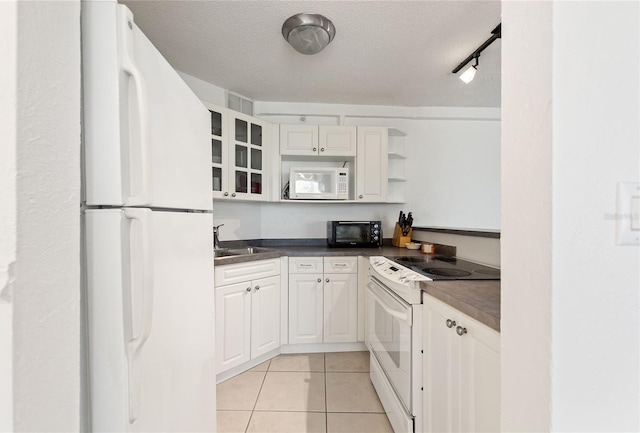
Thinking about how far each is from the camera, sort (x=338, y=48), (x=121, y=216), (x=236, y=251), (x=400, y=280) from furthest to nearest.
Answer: (x=236, y=251) < (x=338, y=48) < (x=400, y=280) < (x=121, y=216)

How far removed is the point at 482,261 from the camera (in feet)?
5.67

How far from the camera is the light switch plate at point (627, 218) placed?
504mm

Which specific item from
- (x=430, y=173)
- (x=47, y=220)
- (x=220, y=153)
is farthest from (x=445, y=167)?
(x=47, y=220)

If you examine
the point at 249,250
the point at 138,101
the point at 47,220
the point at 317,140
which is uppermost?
the point at 317,140

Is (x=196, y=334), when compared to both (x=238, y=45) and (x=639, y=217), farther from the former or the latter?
(x=238, y=45)

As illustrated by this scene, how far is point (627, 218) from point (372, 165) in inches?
90.0

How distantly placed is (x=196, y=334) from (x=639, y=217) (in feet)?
4.44

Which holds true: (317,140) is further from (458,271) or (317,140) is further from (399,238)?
(458,271)

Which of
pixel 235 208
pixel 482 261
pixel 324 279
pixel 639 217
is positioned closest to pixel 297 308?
pixel 324 279

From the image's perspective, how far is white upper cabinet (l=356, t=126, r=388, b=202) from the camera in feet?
8.89

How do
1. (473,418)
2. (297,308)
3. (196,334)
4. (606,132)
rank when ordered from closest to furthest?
(606,132)
(473,418)
(196,334)
(297,308)

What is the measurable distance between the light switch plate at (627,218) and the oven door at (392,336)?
0.90 meters

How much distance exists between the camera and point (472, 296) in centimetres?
101

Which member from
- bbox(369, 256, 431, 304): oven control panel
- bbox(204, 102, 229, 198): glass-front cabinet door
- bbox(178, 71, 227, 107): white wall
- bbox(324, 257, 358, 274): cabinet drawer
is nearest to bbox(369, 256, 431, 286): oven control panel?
bbox(369, 256, 431, 304): oven control panel
